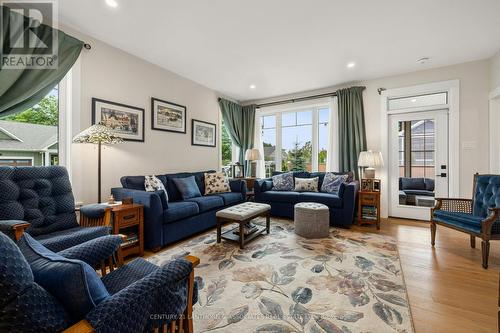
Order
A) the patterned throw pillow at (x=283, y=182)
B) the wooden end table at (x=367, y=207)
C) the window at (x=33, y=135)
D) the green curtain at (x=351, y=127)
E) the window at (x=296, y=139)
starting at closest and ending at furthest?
the window at (x=33, y=135), the wooden end table at (x=367, y=207), the green curtain at (x=351, y=127), the patterned throw pillow at (x=283, y=182), the window at (x=296, y=139)

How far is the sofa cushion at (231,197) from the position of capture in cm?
359

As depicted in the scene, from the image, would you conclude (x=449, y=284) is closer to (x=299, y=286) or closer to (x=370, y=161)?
(x=299, y=286)

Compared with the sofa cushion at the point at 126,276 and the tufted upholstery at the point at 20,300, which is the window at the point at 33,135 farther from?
the tufted upholstery at the point at 20,300

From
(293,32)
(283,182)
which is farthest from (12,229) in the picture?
(283,182)

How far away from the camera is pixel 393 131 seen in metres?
4.01

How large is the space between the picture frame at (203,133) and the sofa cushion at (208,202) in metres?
1.37

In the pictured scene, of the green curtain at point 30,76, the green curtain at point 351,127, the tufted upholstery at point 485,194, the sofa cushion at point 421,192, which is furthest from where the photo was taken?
the green curtain at point 351,127

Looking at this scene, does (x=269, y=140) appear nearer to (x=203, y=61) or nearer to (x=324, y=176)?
(x=324, y=176)

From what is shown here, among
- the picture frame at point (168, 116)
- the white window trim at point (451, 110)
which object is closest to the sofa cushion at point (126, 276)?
the picture frame at point (168, 116)

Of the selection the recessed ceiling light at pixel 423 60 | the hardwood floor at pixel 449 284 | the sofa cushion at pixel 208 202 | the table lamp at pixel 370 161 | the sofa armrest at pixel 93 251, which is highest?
the recessed ceiling light at pixel 423 60

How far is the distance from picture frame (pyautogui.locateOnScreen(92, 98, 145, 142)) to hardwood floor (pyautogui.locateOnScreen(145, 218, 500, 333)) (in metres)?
1.74

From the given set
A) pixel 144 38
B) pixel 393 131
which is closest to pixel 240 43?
pixel 144 38

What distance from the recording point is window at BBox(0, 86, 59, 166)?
2.29m

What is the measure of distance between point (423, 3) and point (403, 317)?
2833mm
